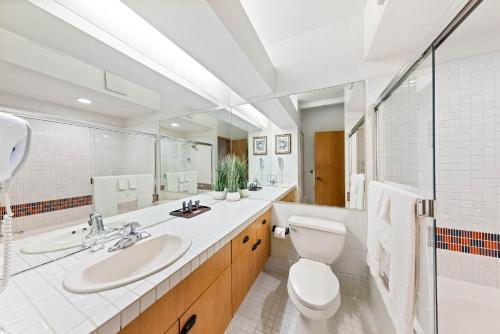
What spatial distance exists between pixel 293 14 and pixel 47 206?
2125 millimetres

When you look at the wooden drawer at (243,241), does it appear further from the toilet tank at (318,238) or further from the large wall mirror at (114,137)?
the large wall mirror at (114,137)

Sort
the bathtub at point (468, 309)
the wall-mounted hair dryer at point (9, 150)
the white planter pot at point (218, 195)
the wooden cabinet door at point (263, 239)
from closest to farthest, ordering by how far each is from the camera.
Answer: the wall-mounted hair dryer at point (9, 150)
the bathtub at point (468, 309)
the wooden cabinet door at point (263, 239)
the white planter pot at point (218, 195)

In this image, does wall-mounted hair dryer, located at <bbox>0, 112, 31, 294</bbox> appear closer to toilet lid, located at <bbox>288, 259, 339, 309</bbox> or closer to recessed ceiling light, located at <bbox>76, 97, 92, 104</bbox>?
recessed ceiling light, located at <bbox>76, 97, 92, 104</bbox>

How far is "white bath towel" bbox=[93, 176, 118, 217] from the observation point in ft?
3.13

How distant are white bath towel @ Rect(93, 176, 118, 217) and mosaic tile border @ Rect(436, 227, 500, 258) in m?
2.37

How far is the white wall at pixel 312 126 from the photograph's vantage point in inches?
66.3

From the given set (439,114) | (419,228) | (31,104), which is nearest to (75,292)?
(31,104)

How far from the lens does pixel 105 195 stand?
3.27 feet

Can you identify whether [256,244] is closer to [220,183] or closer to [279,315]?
[279,315]

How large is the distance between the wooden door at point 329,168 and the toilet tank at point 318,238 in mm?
240

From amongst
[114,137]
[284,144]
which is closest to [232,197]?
[284,144]

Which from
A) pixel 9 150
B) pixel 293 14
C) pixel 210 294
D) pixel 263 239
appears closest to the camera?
pixel 9 150

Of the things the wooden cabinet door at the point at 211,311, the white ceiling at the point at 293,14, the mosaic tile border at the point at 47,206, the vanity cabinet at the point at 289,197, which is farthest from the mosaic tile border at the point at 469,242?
the mosaic tile border at the point at 47,206

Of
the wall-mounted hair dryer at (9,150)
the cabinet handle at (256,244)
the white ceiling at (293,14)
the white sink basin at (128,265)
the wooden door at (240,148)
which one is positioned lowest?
the cabinet handle at (256,244)
